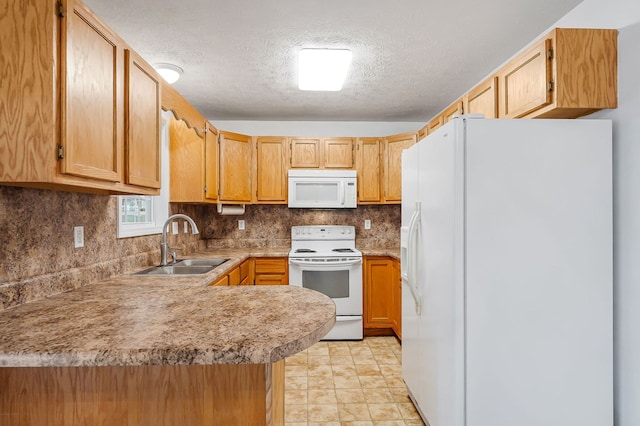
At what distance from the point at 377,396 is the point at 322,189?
81.6 inches

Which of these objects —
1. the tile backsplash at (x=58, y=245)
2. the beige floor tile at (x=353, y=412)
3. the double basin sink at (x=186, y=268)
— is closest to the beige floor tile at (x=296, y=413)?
the beige floor tile at (x=353, y=412)

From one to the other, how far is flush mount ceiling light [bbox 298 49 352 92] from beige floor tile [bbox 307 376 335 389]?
2.26 meters

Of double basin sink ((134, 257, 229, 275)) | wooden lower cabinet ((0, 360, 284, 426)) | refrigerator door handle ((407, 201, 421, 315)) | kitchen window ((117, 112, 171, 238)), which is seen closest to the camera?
wooden lower cabinet ((0, 360, 284, 426))

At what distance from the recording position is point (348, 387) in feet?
8.14

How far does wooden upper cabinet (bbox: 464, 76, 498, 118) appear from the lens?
207 cm

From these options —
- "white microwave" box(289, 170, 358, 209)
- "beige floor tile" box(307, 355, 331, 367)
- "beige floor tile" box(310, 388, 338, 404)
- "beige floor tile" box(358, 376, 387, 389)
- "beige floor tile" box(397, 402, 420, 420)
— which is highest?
"white microwave" box(289, 170, 358, 209)

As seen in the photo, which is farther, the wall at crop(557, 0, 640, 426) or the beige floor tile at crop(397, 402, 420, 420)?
the beige floor tile at crop(397, 402, 420, 420)

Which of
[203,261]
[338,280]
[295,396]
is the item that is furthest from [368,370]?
[203,261]

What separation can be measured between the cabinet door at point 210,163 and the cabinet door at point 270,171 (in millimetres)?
518

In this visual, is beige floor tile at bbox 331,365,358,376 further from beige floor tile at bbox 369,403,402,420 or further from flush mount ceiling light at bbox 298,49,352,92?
flush mount ceiling light at bbox 298,49,352,92

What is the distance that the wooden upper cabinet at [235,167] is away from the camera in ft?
11.4

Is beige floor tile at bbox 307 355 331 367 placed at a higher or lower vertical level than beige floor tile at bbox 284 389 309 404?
lower

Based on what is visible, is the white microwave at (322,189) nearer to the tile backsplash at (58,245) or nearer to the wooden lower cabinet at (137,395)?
the tile backsplash at (58,245)

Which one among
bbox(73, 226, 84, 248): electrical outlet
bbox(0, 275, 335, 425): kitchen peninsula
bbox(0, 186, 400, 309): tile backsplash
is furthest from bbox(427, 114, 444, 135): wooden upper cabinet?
bbox(73, 226, 84, 248): electrical outlet
